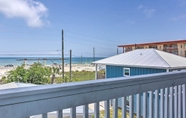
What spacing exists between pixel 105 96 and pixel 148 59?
5.45m

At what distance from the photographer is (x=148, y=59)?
5.98 metres

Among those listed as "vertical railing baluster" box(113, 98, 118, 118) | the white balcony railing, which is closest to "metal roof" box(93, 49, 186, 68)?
the white balcony railing

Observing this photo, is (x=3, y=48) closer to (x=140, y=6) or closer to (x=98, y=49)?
(x=98, y=49)

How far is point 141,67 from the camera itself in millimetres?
5961

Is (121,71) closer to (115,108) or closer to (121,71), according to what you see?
(121,71)

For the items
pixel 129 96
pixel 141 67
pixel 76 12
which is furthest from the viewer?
pixel 141 67

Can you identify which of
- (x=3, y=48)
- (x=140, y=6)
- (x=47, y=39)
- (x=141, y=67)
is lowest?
(x=141, y=67)

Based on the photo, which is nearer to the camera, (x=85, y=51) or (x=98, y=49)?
(x=85, y=51)

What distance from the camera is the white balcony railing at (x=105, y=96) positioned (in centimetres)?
61

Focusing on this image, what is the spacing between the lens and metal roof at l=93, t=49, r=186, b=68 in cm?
538

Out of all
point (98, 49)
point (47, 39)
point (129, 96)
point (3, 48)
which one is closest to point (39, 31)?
point (47, 39)

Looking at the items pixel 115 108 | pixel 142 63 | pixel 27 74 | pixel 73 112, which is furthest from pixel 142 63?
pixel 73 112

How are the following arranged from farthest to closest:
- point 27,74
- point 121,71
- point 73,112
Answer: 1. point 121,71
2. point 27,74
3. point 73,112

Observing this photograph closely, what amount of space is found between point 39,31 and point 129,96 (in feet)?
9.79
